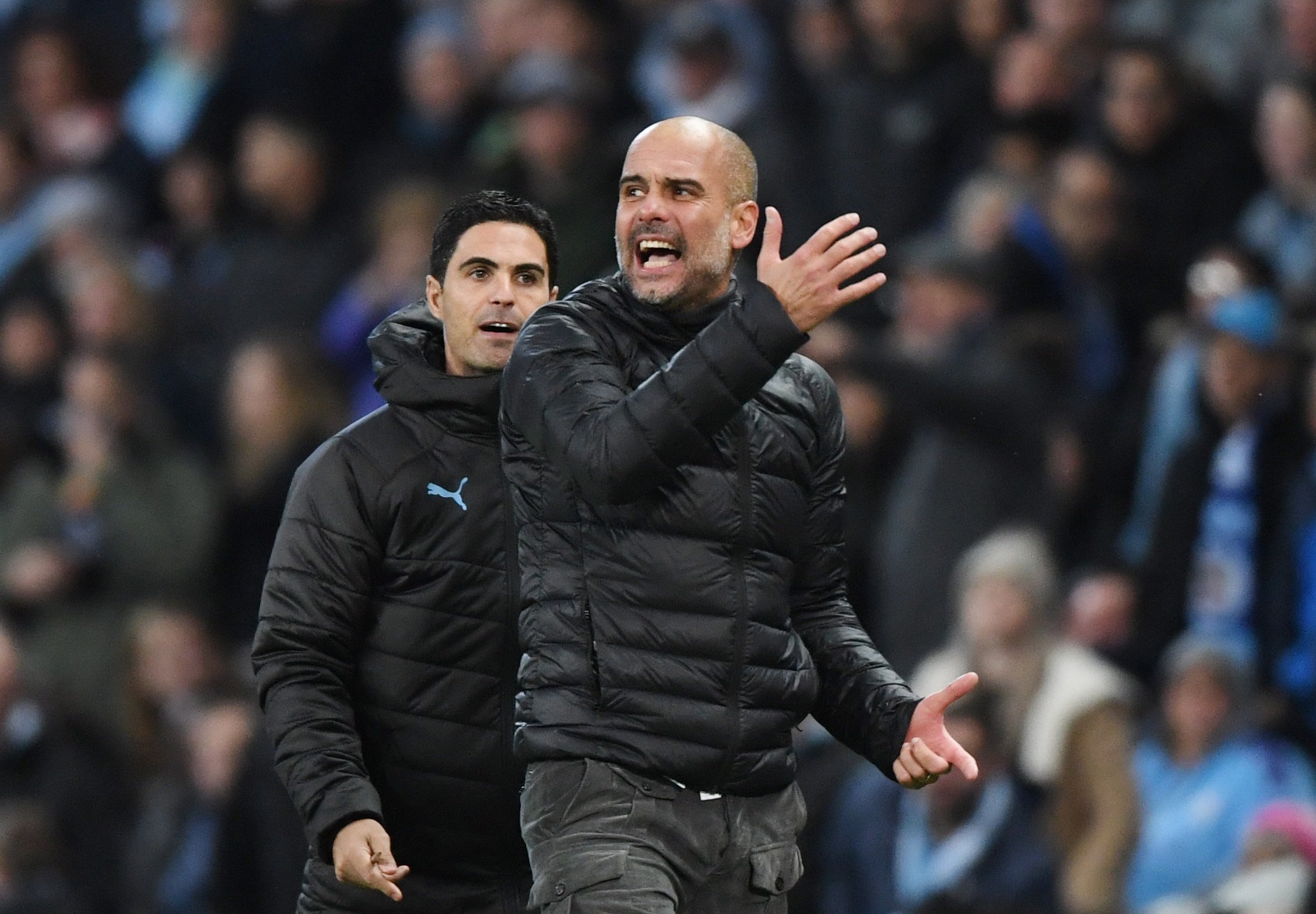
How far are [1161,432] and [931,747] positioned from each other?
155 inches

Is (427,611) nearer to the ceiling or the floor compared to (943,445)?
nearer to the floor

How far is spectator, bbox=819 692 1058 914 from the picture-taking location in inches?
274

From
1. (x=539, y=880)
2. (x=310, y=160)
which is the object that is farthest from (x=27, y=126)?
(x=539, y=880)

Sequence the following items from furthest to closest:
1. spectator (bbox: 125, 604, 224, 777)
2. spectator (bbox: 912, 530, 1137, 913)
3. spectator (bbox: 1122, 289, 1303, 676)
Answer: spectator (bbox: 125, 604, 224, 777) < spectator (bbox: 1122, 289, 1303, 676) < spectator (bbox: 912, 530, 1137, 913)

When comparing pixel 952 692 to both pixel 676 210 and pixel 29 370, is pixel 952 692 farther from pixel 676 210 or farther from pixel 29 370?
pixel 29 370

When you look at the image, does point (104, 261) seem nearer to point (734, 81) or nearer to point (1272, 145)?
point (734, 81)

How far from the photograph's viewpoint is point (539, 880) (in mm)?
3781

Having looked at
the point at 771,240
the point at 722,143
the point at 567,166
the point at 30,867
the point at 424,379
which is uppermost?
the point at 567,166

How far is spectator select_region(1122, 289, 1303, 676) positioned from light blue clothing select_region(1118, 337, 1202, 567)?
5 cm

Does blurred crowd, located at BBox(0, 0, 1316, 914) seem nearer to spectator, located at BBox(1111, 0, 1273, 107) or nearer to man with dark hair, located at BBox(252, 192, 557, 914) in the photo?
spectator, located at BBox(1111, 0, 1273, 107)

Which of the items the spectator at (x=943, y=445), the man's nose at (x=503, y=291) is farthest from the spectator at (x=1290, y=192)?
the man's nose at (x=503, y=291)

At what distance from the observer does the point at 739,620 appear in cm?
379

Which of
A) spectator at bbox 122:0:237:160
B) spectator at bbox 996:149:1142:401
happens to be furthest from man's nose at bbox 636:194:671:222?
spectator at bbox 122:0:237:160

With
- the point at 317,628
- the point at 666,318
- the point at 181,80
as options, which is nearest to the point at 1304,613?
the point at 317,628
